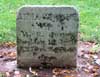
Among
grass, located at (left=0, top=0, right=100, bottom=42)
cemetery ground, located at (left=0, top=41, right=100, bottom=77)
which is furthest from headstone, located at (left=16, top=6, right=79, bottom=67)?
grass, located at (left=0, top=0, right=100, bottom=42)

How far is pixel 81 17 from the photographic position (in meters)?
8.89

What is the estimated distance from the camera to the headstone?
17.4 feet

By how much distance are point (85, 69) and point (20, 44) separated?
0.99 metres

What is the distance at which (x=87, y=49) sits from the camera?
21.7 feet

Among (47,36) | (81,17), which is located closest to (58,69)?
(47,36)

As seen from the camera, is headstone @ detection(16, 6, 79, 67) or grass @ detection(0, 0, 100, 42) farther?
grass @ detection(0, 0, 100, 42)

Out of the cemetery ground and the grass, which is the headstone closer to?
the cemetery ground

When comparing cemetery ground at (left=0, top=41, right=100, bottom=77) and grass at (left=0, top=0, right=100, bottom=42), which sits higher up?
grass at (left=0, top=0, right=100, bottom=42)

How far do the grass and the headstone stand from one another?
165 cm

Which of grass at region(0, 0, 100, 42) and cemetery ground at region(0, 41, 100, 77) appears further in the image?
grass at region(0, 0, 100, 42)

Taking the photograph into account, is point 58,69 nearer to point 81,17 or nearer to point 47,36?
point 47,36

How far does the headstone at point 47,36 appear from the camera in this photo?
5.31m

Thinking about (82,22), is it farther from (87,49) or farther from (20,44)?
(20,44)

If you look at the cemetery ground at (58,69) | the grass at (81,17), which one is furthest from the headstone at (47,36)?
the grass at (81,17)
